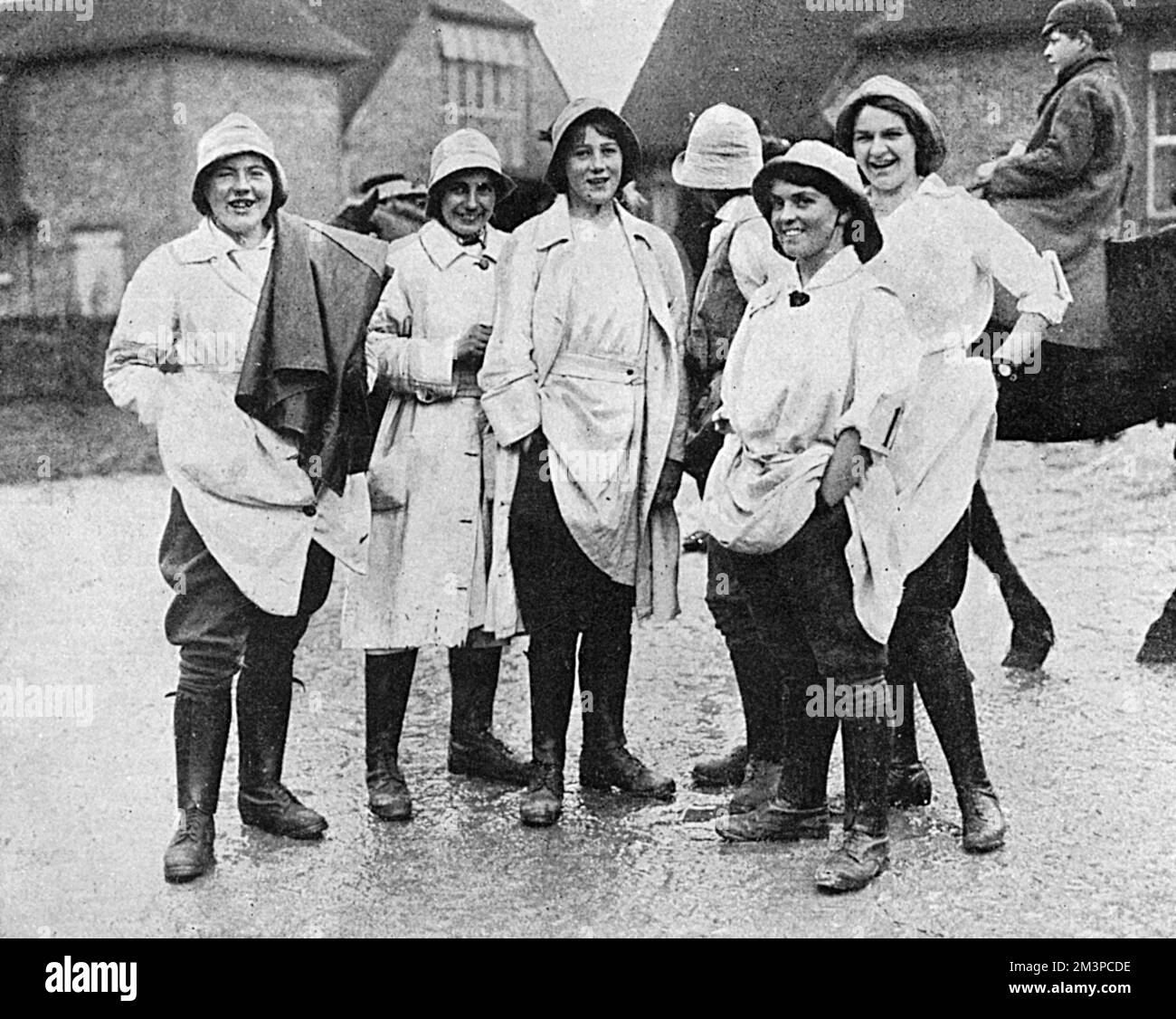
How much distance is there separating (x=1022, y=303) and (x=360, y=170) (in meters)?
9.73

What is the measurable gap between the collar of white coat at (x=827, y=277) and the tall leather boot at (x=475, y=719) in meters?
1.68

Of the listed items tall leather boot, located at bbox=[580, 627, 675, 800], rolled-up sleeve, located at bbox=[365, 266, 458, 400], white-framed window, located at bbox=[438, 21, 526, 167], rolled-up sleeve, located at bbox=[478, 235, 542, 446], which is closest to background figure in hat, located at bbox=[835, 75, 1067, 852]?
tall leather boot, located at bbox=[580, 627, 675, 800]

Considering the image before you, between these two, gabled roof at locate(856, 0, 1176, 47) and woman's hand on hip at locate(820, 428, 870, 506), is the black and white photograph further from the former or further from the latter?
gabled roof at locate(856, 0, 1176, 47)

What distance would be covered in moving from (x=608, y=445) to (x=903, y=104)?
1292 mm

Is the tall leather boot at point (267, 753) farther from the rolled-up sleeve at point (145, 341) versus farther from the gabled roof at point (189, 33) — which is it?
the gabled roof at point (189, 33)

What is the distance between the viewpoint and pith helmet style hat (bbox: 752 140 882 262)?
3.92m

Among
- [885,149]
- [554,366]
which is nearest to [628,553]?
[554,366]

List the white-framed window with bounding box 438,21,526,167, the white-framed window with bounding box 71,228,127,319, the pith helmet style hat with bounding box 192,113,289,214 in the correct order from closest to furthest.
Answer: the pith helmet style hat with bounding box 192,113,289,214
the white-framed window with bounding box 438,21,526,167
the white-framed window with bounding box 71,228,127,319

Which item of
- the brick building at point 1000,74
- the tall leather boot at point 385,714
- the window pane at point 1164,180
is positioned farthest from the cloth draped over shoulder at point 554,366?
the window pane at point 1164,180

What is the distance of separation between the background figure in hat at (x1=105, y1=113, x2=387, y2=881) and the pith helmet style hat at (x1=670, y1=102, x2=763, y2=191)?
1249 mm

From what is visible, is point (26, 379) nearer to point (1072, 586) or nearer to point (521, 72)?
point (521, 72)

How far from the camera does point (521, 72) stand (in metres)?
7.25

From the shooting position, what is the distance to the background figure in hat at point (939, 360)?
4199 mm

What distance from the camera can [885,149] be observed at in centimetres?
427
